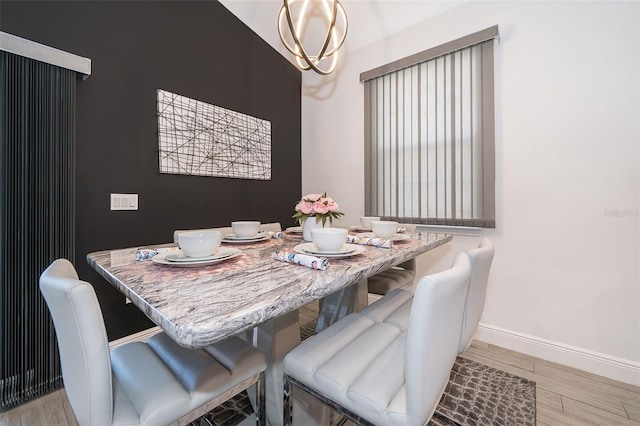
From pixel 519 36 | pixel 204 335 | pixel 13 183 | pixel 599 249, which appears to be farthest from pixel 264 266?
pixel 519 36

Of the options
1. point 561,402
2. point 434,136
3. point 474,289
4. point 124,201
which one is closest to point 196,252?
point 474,289

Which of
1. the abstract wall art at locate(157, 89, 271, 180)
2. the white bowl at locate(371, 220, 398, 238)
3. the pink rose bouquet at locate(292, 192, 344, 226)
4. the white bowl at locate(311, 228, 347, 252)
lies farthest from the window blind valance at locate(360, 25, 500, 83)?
the white bowl at locate(311, 228, 347, 252)

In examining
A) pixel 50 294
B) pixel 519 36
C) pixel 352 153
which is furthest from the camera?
pixel 352 153

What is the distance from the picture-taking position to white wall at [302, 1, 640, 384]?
5.42ft

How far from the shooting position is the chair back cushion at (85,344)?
61 centimetres

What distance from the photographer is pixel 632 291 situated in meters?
1.65

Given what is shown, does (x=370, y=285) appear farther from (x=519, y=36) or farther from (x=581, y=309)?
(x=519, y=36)

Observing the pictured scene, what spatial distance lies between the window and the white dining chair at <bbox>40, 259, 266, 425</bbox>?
6.37 feet

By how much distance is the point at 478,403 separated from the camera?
→ 146cm

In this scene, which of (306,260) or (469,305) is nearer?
(306,260)

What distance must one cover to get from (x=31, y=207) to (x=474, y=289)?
2.25 metres

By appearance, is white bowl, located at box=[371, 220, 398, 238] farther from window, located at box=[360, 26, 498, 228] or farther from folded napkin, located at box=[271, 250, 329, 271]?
window, located at box=[360, 26, 498, 228]

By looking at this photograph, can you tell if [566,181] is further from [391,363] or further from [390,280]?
[391,363]

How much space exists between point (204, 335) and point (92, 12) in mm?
2365
